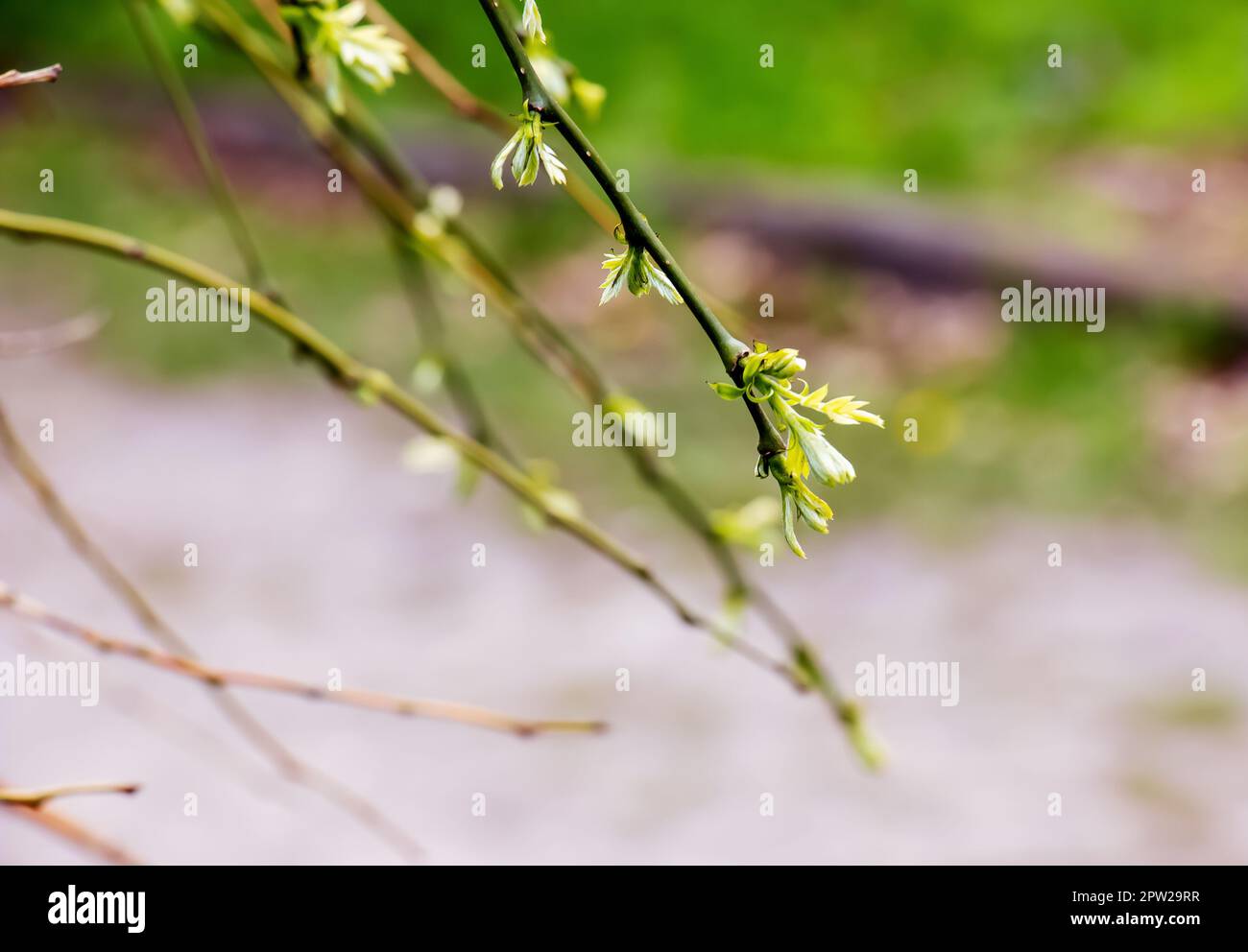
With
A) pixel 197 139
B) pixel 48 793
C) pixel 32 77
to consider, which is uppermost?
pixel 197 139

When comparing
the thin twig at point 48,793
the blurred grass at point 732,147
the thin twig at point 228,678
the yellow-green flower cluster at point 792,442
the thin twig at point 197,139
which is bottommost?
the thin twig at point 48,793

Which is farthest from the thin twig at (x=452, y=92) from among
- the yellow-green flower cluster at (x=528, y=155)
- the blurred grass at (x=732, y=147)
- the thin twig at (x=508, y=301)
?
the blurred grass at (x=732, y=147)

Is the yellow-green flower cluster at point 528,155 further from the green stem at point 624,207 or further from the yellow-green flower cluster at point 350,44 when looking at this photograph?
the yellow-green flower cluster at point 350,44

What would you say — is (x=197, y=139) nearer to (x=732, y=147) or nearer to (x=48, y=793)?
(x=48, y=793)

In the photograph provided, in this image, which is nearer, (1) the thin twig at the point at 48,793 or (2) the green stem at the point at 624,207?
(2) the green stem at the point at 624,207

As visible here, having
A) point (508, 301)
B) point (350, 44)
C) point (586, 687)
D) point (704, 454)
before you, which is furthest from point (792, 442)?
point (704, 454)

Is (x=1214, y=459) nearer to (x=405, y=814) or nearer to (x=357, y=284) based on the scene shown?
(x=405, y=814)
